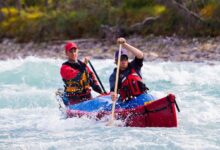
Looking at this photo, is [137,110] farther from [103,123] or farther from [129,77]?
[103,123]

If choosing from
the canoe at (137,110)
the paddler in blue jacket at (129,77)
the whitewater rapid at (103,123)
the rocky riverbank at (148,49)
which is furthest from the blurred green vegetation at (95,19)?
the paddler in blue jacket at (129,77)

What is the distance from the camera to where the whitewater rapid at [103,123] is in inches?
316

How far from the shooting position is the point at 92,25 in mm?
22188

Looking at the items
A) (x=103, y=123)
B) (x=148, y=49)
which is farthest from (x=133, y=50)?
(x=148, y=49)

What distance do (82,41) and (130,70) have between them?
12448mm

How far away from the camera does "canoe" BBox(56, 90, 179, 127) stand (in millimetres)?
8352

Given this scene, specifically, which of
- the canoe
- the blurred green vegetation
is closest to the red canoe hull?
the canoe

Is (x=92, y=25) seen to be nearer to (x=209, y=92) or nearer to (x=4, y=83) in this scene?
(x=4, y=83)

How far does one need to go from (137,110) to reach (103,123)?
0.71 m

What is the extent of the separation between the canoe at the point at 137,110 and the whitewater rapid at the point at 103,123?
12 cm

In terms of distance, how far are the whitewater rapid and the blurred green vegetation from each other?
397cm

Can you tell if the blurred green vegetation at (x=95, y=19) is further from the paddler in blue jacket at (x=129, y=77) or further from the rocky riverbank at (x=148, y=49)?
the paddler in blue jacket at (x=129, y=77)

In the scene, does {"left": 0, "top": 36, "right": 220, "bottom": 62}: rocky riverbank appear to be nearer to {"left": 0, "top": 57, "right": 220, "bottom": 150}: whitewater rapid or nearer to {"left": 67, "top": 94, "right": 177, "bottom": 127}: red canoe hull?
{"left": 0, "top": 57, "right": 220, "bottom": 150}: whitewater rapid

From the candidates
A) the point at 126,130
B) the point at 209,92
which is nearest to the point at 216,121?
the point at 126,130
